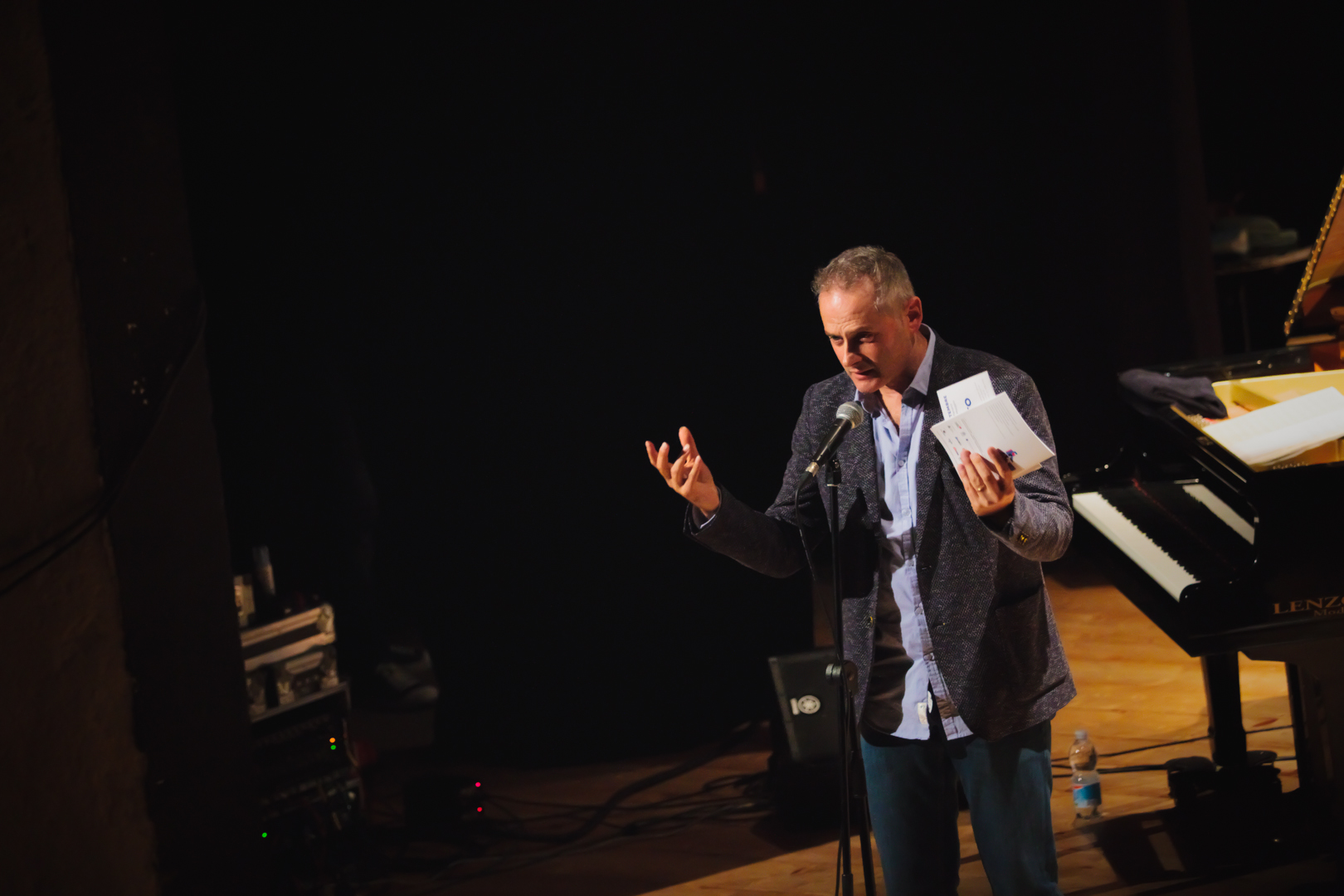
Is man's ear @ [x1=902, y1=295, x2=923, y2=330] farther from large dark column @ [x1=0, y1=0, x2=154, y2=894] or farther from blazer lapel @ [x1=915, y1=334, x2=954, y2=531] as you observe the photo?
large dark column @ [x1=0, y1=0, x2=154, y2=894]

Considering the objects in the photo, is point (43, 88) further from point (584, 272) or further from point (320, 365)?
point (584, 272)

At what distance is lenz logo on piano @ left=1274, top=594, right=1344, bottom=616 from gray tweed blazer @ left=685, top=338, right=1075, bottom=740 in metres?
0.57

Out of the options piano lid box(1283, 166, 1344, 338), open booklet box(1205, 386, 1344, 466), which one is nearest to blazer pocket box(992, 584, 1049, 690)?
open booklet box(1205, 386, 1344, 466)

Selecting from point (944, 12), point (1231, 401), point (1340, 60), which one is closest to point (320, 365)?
point (1231, 401)

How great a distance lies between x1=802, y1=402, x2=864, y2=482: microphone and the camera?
6.90ft

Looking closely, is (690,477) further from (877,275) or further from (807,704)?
(807,704)

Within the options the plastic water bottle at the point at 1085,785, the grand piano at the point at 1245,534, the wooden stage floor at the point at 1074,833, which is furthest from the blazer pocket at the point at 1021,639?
the plastic water bottle at the point at 1085,785

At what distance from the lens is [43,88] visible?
2912 millimetres

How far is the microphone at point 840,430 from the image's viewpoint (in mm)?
2104

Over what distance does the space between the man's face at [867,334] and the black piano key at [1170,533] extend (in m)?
0.87

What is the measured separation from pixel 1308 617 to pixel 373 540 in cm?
322

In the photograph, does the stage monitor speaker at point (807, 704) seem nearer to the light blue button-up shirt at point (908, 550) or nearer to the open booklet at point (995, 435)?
the light blue button-up shirt at point (908, 550)

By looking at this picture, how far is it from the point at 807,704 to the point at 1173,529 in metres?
1.46

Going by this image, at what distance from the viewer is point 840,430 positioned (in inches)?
83.3
